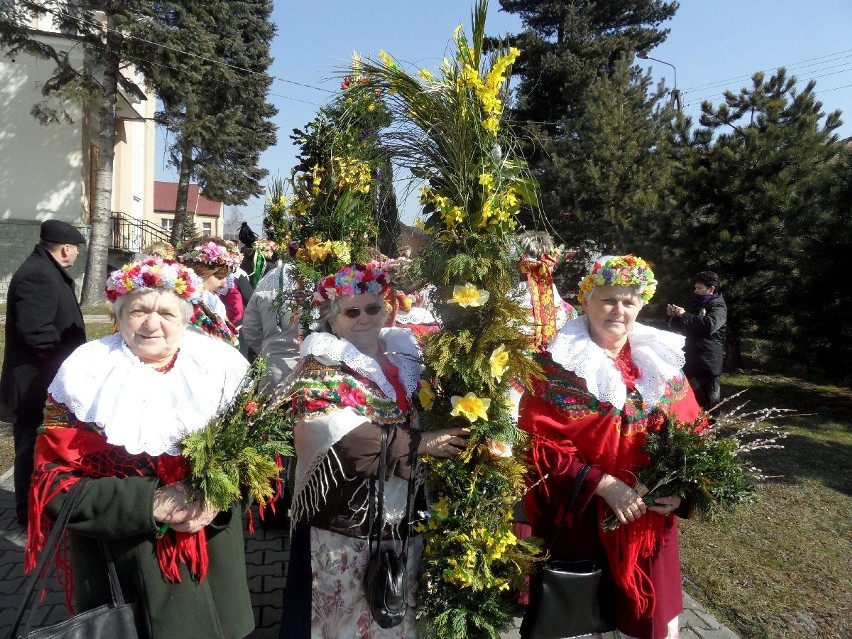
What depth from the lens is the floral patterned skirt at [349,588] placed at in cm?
248

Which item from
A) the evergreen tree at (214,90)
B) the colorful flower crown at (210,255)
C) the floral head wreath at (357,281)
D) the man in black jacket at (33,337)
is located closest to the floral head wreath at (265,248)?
the colorful flower crown at (210,255)

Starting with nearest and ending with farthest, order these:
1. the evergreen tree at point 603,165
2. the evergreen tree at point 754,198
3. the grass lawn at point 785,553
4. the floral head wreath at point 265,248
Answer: the grass lawn at point 785,553, the floral head wreath at point 265,248, the evergreen tree at point 754,198, the evergreen tree at point 603,165

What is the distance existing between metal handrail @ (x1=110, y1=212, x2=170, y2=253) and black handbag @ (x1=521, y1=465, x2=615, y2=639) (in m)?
20.5

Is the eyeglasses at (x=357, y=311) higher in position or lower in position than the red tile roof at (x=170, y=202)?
lower

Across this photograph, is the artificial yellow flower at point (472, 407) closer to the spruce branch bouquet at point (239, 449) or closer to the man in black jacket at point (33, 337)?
the spruce branch bouquet at point (239, 449)

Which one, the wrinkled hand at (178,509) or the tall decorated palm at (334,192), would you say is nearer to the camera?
the wrinkled hand at (178,509)

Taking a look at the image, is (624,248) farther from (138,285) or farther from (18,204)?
(18,204)

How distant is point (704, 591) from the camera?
12.7 ft

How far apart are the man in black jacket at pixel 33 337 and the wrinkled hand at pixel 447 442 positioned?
2808 millimetres

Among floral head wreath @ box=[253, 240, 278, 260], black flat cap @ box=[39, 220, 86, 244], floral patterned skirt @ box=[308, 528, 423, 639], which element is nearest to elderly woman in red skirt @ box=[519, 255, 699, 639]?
floral patterned skirt @ box=[308, 528, 423, 639]

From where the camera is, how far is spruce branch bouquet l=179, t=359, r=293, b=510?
6.53ft

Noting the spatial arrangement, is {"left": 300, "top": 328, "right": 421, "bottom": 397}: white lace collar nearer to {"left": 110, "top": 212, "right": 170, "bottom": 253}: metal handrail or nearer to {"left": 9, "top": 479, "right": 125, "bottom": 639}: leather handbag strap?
{"left": 9, "top": 479, "right": 125, "bottom": 639}: leather handbag strap

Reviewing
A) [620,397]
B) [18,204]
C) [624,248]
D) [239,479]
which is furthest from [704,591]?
[18,204]

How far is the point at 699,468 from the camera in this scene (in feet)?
7.93
